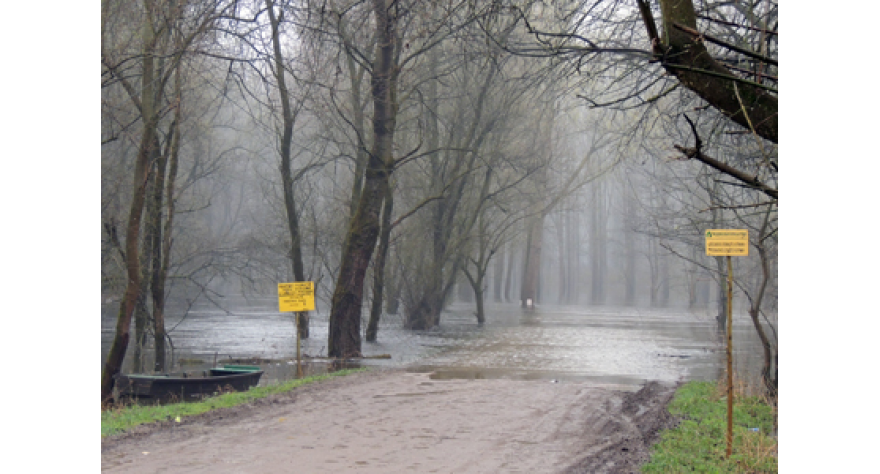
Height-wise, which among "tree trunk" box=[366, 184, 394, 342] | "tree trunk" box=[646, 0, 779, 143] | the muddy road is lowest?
the muddy road

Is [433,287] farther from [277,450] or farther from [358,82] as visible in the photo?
[277,450]

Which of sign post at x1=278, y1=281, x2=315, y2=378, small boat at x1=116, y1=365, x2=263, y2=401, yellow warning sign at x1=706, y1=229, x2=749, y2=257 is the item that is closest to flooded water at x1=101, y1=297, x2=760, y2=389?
sign post at x1=278, y1=281, x2=315, y2=378

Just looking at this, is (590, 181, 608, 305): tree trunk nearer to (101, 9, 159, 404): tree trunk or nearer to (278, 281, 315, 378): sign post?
(278, 281, 315, 378): sign post

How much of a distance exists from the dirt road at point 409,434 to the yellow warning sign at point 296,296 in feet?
6.51

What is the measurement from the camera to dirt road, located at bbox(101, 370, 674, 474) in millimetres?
7914

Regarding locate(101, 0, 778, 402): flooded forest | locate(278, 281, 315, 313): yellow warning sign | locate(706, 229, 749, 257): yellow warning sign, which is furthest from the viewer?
locate(278, 281, 315, 313): yellow warning sign

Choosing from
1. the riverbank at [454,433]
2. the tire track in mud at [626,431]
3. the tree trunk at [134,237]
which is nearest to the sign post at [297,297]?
the riverbank at [454,433]

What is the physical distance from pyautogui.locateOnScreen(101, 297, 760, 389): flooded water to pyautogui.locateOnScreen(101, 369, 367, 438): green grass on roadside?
2541mm

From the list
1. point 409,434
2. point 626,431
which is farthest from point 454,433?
point 626,431

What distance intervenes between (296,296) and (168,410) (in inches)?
181

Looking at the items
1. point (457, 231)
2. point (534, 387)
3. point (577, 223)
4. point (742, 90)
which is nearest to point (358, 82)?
point (457, 231)

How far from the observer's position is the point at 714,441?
8.79 metres

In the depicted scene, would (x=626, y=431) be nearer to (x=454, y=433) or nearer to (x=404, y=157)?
(x=454, y=433)

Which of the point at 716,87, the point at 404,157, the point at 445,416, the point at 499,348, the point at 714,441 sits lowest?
the point at 499,348
